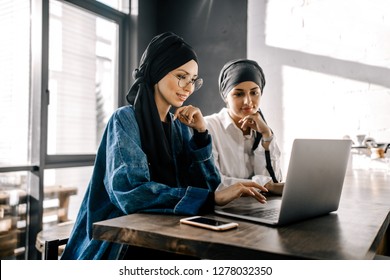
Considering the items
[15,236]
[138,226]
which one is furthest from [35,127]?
[138,226]

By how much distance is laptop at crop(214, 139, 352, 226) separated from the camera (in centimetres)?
72

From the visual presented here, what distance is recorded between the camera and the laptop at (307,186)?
72 cm

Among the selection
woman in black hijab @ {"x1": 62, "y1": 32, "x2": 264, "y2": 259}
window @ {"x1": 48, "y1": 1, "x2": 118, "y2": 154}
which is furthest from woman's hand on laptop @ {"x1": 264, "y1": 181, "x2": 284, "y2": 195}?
window @ {"x1": 48, "y1": 1, "x2": 118, "y2": 154}

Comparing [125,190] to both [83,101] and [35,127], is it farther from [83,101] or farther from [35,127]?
[83,101]

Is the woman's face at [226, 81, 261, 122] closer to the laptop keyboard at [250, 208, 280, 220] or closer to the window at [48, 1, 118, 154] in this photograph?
the laptop keyboard at [250, 208, 280, 220]

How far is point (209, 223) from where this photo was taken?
0.73 meters

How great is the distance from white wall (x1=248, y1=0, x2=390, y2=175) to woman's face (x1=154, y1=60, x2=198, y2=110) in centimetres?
160

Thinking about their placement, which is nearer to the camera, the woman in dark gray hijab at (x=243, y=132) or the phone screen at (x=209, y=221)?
the phone screen at (x=209, y=221)

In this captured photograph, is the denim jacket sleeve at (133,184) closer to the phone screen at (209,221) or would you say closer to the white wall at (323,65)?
the phone screen at (209,221)

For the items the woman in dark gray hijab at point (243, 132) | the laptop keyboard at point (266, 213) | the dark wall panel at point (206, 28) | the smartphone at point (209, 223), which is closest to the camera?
the smartphone at point (209, 223)

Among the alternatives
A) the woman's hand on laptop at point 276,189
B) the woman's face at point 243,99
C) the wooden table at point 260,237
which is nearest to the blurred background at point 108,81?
the woman's face at point 243,99

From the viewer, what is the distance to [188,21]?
3348mm

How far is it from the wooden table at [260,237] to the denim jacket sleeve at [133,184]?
0.17ft
